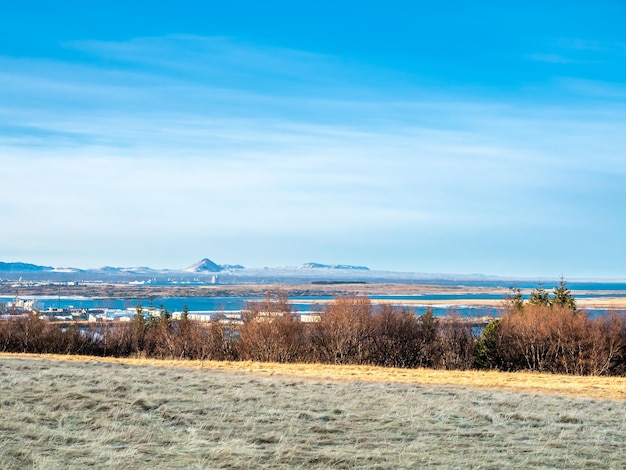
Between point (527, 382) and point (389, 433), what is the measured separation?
18.6m

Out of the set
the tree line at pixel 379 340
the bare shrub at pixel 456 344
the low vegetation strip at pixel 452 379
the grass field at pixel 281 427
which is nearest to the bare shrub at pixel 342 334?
the tree line at pixel 379 340

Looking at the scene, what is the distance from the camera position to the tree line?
46.3 metres

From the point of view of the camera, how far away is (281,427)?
13.0 m

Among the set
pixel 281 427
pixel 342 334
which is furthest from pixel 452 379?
pixel 342 334

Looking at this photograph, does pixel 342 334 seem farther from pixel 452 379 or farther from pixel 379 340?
pixel 452 379

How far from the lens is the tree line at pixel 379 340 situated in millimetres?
46281

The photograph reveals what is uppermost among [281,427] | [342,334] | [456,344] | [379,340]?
[281,427]

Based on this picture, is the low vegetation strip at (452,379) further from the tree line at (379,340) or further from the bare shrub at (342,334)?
the tree line at (379,340)

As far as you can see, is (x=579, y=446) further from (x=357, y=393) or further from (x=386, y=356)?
(x=386, y=356)

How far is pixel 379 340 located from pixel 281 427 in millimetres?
36650

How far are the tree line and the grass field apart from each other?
27.8 meters

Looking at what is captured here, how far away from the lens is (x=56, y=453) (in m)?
10.2

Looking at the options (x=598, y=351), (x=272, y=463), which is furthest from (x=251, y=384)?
(x=598, y=351)

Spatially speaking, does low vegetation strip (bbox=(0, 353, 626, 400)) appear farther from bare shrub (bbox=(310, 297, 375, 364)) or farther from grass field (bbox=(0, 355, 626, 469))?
bare shrub (bbox=(310, 297, 375, 364))
